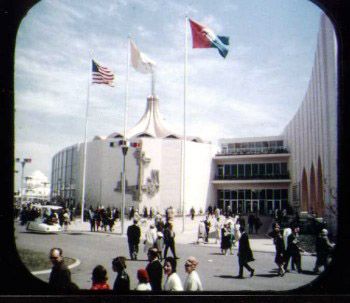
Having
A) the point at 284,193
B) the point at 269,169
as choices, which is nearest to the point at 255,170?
the point at 269,169

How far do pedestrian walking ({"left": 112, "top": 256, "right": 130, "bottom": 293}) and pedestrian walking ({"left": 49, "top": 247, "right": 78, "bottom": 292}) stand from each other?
0.22 m

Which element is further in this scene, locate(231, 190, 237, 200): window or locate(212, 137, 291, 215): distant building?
locate(231, 190, 237, 200): window

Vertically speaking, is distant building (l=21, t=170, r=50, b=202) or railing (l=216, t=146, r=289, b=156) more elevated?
railing (l=216, t=146, r=289, b=156)

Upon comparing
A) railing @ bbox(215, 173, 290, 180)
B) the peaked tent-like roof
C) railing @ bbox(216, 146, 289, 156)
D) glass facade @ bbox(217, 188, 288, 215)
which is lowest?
glass facade @ bbox(217, 188, 288, 215)

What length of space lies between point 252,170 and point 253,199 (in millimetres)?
2129

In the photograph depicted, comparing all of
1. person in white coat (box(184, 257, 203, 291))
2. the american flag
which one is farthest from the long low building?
person in white coat (box(184, 257, 203, 291))

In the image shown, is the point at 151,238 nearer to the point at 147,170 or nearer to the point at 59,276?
the point at 59,276

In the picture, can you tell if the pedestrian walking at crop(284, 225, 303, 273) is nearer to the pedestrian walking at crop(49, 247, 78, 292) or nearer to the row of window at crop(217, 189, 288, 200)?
the pedestrian walking at crop(49, 247, 78, 292)

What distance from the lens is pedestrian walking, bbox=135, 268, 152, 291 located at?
1.92 meters

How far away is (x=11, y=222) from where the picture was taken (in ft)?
6.08

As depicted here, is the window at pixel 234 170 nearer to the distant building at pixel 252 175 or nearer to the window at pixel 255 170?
the distant building at pixel 252 175

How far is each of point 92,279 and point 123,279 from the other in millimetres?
176

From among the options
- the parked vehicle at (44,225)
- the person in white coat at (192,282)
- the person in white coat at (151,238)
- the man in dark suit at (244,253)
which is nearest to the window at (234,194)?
the parked vehicle at (44,225)

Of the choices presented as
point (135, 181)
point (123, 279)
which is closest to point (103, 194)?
point (135, 181)
